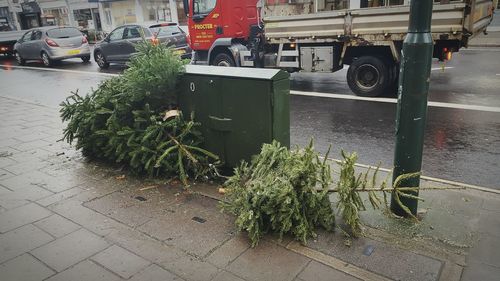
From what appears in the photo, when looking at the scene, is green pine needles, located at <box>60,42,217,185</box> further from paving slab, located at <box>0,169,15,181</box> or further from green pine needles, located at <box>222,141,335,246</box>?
paving slab, located at <box>0,169,15,181</box>

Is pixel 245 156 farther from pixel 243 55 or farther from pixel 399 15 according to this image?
pixel 243 55

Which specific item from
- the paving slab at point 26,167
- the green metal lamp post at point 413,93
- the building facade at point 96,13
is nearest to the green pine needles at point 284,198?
the green metal lamp post at point 413,93

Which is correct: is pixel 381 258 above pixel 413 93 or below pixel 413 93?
below

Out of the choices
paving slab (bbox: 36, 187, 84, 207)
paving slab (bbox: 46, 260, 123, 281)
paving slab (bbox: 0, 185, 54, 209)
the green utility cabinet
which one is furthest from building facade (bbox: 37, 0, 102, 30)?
paving slab (bbox: 46, 260, 123, 281)

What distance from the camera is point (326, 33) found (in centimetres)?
947

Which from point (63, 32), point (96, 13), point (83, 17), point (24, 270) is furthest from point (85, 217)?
point (83, 17)

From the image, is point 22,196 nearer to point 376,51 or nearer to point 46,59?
point 376,51

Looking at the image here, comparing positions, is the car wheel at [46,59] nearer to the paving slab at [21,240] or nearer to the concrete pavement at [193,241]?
the concrete pavement at [193,241]

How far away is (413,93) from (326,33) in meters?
6.37

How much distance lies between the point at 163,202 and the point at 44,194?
1.52m

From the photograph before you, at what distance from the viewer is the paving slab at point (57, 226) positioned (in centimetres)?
383

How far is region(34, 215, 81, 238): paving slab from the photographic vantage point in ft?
12.6

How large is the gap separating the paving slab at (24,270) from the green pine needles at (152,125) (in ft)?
5.33

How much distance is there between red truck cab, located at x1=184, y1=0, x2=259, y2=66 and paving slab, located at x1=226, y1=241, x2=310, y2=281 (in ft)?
28.2
